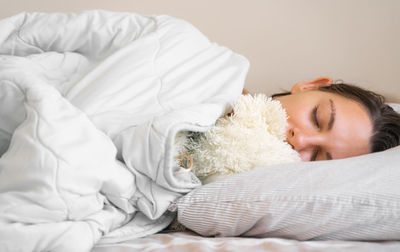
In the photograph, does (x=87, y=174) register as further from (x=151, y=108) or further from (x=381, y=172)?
(x=381, y=172)

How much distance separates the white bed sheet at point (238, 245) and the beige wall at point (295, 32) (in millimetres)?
1071

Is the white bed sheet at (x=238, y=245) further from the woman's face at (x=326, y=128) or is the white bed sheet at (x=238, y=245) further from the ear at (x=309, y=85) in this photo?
the ear at (x=309, y=85)

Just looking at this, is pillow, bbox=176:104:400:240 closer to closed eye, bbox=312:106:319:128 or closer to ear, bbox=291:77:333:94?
closed eye, bbox=312:106:319:128

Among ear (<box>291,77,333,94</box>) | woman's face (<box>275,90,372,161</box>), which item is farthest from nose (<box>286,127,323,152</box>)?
ear (<box>291,77,333,94</box>)

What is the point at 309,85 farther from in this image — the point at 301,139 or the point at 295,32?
the point at 295,32

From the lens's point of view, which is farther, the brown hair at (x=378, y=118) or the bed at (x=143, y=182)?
the brown hair at (x=378, y=118)

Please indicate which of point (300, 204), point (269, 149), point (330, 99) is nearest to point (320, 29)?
point (330, 99)

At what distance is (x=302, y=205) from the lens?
716 mm

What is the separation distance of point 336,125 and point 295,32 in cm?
76

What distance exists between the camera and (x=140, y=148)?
0.77 meters

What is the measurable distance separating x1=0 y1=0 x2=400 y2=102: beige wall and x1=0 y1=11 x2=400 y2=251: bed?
2.58 ft

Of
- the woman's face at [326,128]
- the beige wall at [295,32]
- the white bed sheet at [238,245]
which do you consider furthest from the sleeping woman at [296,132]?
the beige wall at [295,32]

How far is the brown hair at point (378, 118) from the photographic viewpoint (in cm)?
111

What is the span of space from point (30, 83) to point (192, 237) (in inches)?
17.2
